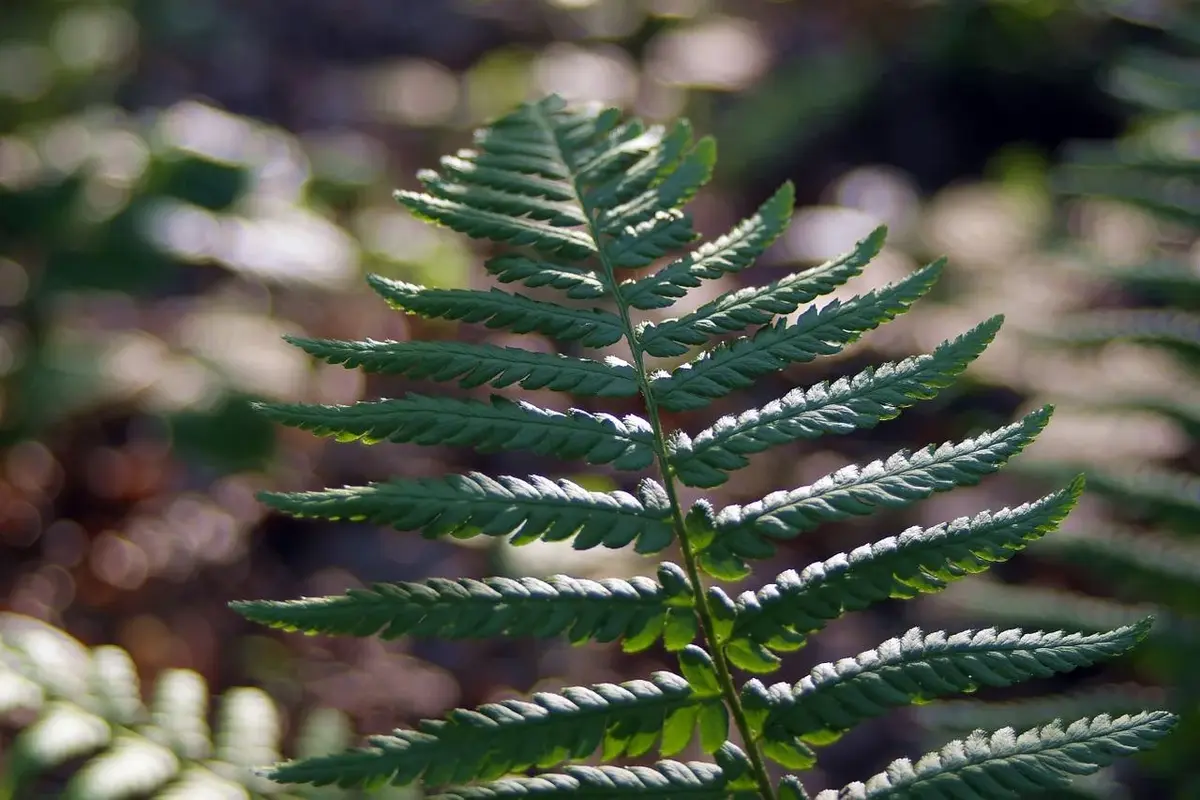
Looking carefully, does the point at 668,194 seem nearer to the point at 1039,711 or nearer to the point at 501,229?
the point at 501,229

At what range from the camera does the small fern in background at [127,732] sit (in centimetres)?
145

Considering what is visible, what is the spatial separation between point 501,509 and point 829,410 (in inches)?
12.7

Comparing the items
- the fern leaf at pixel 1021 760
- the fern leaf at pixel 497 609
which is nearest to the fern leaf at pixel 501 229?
the fern leaf at pixel 497 609

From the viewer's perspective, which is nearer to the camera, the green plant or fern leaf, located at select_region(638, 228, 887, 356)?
the green plant

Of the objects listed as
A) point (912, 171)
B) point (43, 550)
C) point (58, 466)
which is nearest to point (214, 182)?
point (58, 466)

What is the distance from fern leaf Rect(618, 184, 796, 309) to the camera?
3.56 feet

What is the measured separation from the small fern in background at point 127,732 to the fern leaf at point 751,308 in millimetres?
845

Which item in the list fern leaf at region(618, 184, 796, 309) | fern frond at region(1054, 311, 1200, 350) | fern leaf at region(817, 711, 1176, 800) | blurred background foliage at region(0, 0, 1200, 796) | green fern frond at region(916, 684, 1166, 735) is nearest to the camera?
fern leaf at region(817, 711, 1176, 800)

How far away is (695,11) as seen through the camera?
5141 mm

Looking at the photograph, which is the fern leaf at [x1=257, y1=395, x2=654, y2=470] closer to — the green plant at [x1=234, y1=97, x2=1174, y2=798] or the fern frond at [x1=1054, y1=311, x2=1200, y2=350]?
the green plant at [x1=234, y1=97, x2=1174, y2=798]

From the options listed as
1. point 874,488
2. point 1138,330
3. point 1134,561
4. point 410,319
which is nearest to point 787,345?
point 874,488

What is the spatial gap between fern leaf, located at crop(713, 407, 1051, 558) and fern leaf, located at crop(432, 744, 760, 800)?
0.20 metres

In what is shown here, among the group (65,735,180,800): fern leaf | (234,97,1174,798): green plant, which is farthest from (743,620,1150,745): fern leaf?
(65,735,180,800): fern leaf

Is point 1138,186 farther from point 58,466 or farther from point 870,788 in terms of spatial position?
point 58,466
